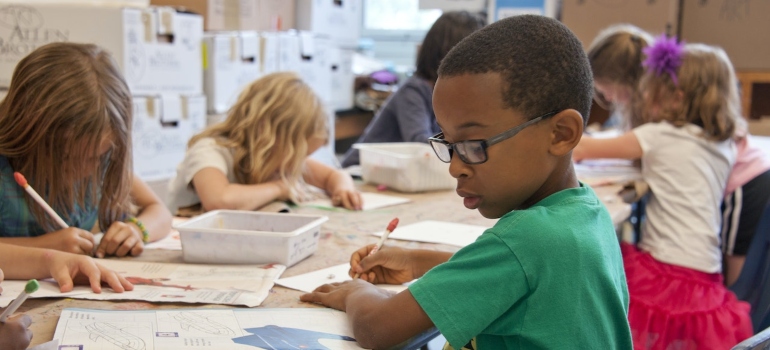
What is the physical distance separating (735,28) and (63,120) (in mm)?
3363

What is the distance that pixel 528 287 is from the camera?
86 cm

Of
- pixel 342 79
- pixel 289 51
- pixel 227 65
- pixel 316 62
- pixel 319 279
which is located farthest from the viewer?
pixel 342 79

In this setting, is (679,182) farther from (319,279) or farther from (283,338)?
(283,338)

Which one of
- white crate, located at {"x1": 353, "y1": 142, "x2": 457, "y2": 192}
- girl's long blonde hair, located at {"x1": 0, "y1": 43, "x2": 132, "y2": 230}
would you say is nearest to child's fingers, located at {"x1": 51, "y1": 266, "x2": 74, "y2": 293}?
girl's long blonde hair, located at {"x1": 0, "y1": 43, "x2": 132, "y2": 230}

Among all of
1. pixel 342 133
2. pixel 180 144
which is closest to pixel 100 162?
pixel 180 144

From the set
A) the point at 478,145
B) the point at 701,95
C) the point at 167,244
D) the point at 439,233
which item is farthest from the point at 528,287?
the point at 701,95

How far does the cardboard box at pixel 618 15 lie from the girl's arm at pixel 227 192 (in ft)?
7.58

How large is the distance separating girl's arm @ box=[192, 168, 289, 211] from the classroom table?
0.08 meters

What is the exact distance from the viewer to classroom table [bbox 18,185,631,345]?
107cm

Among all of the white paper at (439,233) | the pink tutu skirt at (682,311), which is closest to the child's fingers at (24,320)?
the white paper at (439,233)

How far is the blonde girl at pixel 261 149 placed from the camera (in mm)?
1885

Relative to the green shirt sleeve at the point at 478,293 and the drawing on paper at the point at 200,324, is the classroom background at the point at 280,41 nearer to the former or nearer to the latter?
the drawing on paper at the point at 200,324

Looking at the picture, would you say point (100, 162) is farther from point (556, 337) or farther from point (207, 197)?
point (556, 337)

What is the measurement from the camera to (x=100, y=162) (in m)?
1.47
